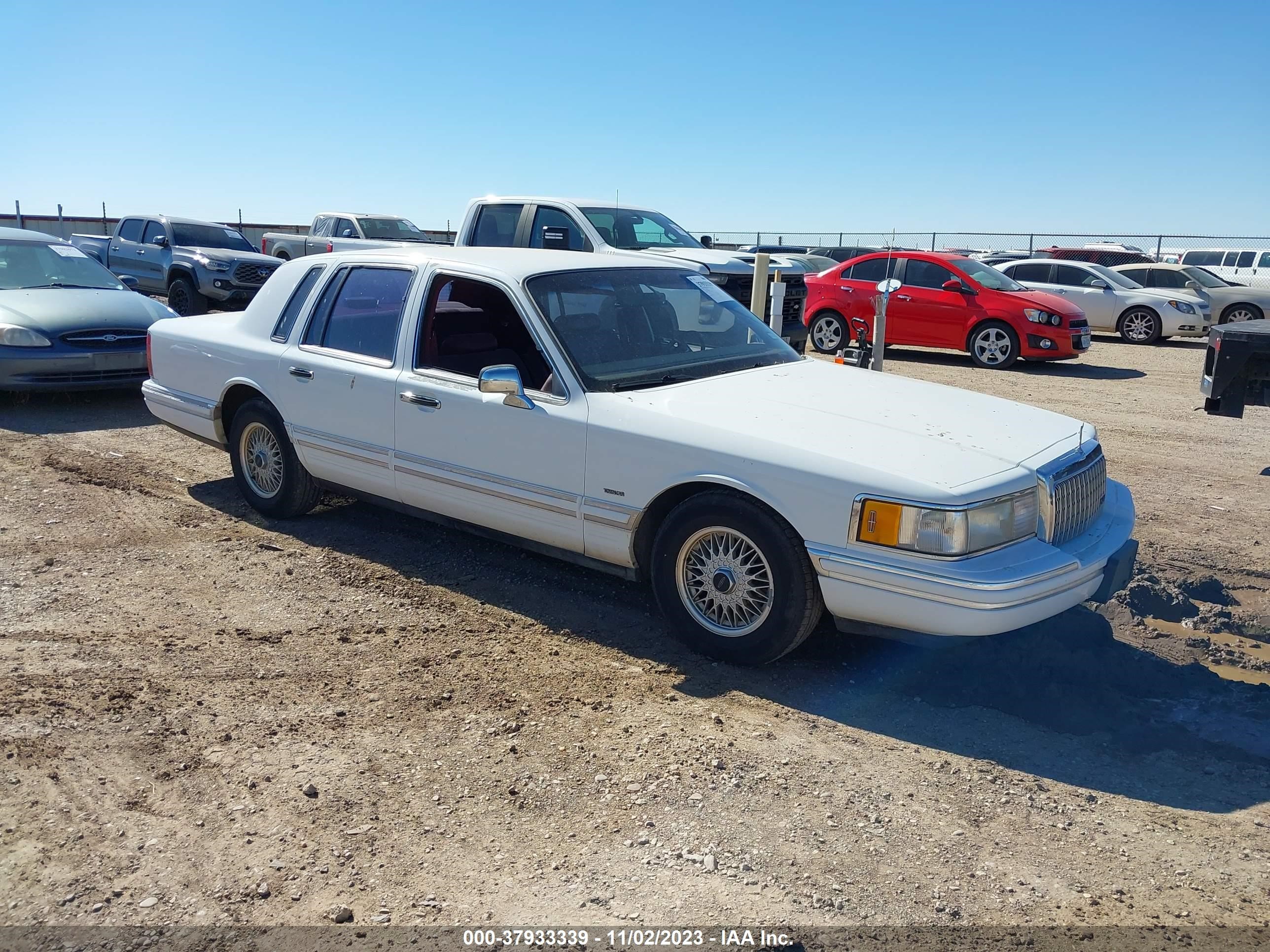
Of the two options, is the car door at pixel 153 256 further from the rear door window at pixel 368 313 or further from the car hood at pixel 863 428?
the car hood at pixel 863 428

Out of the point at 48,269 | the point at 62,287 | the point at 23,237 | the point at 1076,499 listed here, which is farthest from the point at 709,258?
the point at 1076,499

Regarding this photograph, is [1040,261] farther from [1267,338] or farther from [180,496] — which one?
[180,496]

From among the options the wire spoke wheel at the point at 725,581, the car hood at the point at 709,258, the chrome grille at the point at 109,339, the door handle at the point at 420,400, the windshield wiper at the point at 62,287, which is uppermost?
the car hood at the point at 709,258

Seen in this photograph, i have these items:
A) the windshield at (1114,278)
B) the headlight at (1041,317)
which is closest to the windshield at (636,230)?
the headlight at (1041,317)

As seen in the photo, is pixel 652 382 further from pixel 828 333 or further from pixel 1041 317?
pixel 828 333

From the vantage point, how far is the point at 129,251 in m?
17.5

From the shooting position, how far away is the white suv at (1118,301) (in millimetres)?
19547

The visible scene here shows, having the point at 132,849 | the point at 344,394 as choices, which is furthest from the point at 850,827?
the point at 344,394

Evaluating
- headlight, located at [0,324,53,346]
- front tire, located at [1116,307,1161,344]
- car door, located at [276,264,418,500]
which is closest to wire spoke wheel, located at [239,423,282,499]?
car door, located at [276,264,418,500]

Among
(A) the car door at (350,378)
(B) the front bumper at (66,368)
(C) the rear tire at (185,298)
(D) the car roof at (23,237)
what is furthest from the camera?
(C) the rear tire at (185,298)

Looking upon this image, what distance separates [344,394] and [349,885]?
129 inches

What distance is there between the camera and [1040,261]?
2033 cm

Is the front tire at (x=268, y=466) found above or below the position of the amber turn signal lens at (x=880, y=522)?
below

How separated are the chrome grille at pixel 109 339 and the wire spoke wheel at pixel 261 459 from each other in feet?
13.1
